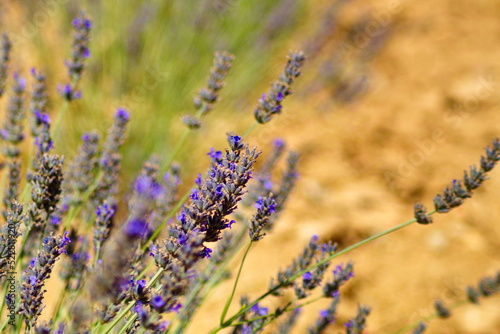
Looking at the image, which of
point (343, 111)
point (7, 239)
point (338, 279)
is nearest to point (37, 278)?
point (7, 239)

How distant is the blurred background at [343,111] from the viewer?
260 centimetres

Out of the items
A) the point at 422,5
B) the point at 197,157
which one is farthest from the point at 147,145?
the point at 422,5

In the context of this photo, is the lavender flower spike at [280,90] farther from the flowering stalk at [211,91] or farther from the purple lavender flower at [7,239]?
the purple lavender flower at [7,239]

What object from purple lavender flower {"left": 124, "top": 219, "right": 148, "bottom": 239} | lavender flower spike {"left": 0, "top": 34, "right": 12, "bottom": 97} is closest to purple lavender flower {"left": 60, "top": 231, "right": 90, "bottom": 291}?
lavender flower spike {"left": 0, "top": 34, "right": 12, "bottom": 97}

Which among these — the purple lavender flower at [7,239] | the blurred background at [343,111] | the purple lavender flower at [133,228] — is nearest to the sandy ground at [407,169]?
the blurred background at [343,111]

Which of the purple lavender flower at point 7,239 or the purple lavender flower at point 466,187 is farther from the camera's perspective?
the purple lavender flower at point 466,187

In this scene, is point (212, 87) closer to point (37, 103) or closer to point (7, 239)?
point (37, 103)

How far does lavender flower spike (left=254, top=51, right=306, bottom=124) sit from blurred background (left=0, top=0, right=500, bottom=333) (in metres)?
1.29

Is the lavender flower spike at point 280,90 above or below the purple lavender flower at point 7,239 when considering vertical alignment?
above

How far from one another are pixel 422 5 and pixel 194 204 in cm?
447

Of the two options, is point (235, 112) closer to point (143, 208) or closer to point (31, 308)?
point (31, 308)

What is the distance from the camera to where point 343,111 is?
3820mm

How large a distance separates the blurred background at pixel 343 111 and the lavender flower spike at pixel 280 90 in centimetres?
129

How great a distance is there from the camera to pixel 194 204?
88cm
